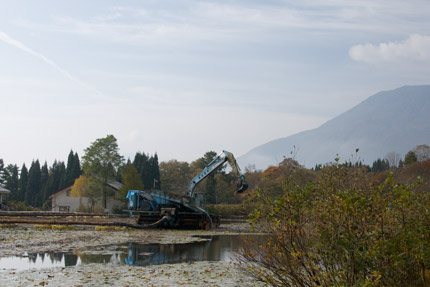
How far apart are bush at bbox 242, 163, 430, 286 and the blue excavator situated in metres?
32.5

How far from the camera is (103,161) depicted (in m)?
→ 73.9

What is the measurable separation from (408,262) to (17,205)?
246ft

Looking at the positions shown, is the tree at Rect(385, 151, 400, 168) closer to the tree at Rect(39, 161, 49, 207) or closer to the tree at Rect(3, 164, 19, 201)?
the tree at Rect(39, 161, 49, 207)

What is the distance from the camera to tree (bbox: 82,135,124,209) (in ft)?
240

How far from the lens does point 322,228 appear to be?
8148mm

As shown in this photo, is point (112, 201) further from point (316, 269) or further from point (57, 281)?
point (316, 269)

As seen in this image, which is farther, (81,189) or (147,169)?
(147,169)

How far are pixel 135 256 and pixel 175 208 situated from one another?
2175 cm

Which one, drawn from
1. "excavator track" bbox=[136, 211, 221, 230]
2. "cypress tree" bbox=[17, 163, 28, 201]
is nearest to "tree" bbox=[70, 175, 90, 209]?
"cypress tree" bbox=[17, 163, 28, 201]

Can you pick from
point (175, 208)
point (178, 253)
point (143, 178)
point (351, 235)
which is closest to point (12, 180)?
point (143, 178)

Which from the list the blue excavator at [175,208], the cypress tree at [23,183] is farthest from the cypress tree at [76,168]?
the blue excavator at [175,208]

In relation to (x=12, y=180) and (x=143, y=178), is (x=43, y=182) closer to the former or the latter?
(x=12, y=180)

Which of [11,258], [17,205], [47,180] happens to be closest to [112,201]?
[17,205]

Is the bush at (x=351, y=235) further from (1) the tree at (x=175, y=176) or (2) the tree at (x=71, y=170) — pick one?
(1) the tree at (x=175, y=176)
